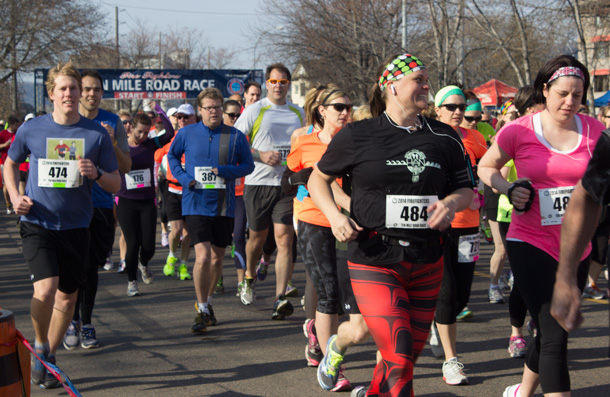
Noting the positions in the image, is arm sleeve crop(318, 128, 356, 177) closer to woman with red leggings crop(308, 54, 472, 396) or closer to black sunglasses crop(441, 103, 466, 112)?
woman with red leggings crop(308, 54, 472, 396)

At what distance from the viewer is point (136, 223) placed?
8.55m

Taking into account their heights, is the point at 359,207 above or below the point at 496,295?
above

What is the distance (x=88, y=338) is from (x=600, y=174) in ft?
16.0

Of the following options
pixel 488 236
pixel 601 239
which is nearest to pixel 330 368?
pixel 601 239

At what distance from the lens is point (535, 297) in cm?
403

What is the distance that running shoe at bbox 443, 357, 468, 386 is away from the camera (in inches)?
206

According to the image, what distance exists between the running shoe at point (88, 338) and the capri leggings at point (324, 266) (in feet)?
7.01

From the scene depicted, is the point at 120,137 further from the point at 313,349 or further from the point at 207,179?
the point at 313,349

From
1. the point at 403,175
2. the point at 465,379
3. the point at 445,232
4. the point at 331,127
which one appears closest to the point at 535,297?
the point at 445,232

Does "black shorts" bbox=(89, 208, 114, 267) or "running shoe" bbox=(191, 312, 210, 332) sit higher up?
"black shorts" bbox=(89, 208, 114, 267)

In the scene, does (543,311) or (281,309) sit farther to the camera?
(281,309)

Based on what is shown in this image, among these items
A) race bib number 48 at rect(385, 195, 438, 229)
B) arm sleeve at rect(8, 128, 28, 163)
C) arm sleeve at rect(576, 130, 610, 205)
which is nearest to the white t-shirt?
arm sleeve at rect(8, 128, 28, 163)

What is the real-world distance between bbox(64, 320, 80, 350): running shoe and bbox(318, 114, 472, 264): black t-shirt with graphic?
331 cm

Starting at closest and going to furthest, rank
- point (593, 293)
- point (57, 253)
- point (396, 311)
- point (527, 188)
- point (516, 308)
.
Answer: point (396, 311) < point (527, 188) < point (57, 253) < point (516, 308) < point (593, 293)
